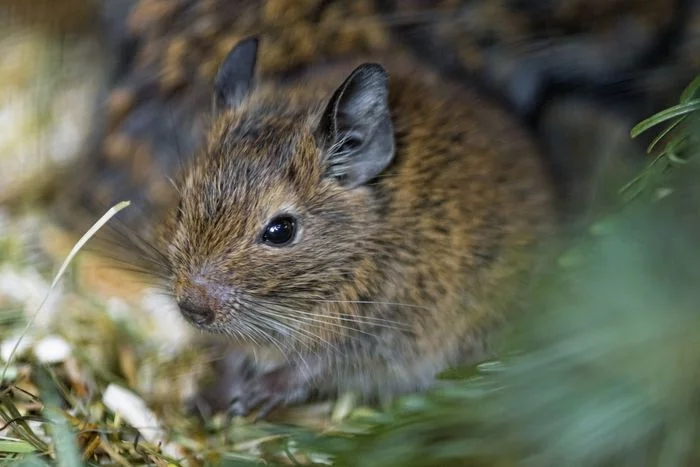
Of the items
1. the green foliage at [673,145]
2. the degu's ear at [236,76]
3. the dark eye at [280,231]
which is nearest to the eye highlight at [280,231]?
the dark eye at [280,231]

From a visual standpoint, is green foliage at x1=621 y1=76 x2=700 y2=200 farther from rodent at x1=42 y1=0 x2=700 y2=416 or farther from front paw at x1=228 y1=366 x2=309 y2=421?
front paw at x1=228 y1=366 x2=309 y2=421

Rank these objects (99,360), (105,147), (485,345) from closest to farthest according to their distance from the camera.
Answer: (485,345)
(99,360)
(105,147)

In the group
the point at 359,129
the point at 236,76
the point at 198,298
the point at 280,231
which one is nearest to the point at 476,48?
the point at 359,129

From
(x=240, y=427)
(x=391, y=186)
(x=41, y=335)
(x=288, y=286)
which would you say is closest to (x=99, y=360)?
(x=41, y=335)

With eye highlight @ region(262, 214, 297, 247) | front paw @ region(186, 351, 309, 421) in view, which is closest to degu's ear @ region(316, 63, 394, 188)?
eye highlight @ region(262, 214, 297, 247)

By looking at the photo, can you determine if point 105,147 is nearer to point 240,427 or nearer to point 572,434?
point 240,427

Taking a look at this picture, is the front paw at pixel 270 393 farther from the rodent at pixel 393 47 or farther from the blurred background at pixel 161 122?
the rodent at pixel 393 47

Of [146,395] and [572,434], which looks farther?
[146,395]

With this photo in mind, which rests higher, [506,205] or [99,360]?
[506,205]
